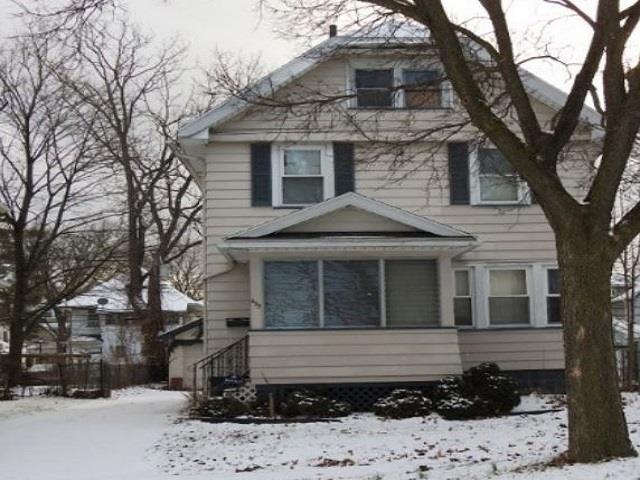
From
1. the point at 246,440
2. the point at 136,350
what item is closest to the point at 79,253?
the point at 136,350

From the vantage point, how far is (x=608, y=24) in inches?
340

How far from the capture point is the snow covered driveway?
1020cm

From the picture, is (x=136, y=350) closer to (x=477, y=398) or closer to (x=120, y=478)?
(x=477, y=398)

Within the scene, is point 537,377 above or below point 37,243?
below

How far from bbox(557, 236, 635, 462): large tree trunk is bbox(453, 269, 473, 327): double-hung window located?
9521 mm

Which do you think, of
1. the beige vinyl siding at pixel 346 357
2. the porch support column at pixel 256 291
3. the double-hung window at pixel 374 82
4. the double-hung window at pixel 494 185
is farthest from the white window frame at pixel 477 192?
the porch support column at pixel 256 291

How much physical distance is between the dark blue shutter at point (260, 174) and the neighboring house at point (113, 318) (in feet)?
60.7

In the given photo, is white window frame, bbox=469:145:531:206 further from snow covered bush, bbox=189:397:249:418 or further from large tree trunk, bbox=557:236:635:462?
large tree trunk, bbox=557:236:635:462

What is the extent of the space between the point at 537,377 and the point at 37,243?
17103 millimetres

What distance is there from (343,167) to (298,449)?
7945 millimetres

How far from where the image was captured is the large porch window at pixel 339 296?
1567cm

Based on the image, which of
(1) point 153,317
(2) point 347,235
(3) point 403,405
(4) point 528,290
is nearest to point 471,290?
(4) point 528,290

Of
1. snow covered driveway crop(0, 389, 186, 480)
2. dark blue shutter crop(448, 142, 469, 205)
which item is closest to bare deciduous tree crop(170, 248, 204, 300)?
snow covered driveway crop(0, 389, 186, 480)

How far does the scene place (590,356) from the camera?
8.15 m
